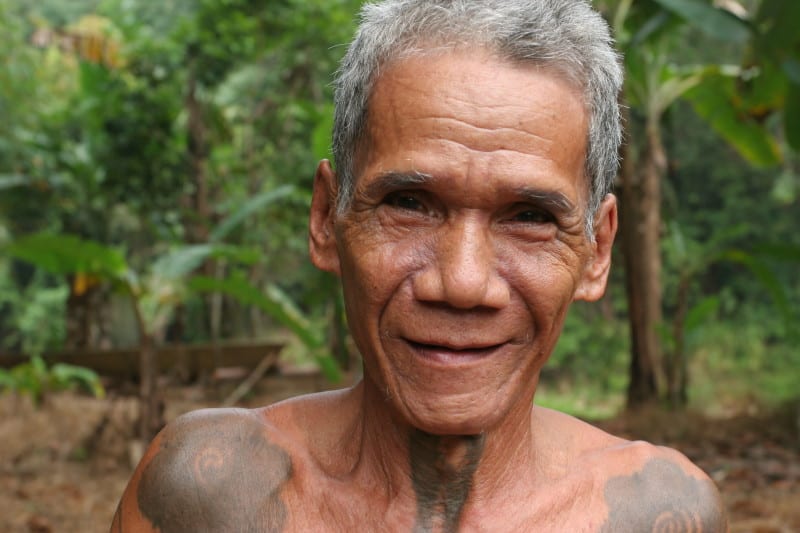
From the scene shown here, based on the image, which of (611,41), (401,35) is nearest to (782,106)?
(611,41)

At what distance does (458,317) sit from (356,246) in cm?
24

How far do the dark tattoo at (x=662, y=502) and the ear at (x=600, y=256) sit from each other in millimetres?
402

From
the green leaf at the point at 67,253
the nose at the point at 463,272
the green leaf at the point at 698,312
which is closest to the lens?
the nose at the point at 463,272

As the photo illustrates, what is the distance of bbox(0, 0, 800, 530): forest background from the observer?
524 centimetres

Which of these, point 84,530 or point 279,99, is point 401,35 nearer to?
point 84,530

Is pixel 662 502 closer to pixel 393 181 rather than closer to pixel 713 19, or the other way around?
pixel 393 181

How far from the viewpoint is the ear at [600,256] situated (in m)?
1.76

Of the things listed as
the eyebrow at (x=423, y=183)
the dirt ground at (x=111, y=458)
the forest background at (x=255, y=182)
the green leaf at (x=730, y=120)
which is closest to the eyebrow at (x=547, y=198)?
the eyebrow at (x=423, y=183)

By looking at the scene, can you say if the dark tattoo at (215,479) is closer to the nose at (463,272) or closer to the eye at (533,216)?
the nose at (463,272)

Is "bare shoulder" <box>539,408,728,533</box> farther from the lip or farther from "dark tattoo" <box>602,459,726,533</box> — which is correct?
the lip

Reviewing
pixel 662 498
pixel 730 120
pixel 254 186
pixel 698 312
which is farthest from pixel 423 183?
pixel 254 186

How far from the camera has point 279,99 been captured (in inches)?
368

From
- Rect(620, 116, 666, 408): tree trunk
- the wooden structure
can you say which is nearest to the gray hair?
Rect(620, 116, 666, 408): tree trunk

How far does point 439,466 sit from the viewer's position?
66.7 inches
